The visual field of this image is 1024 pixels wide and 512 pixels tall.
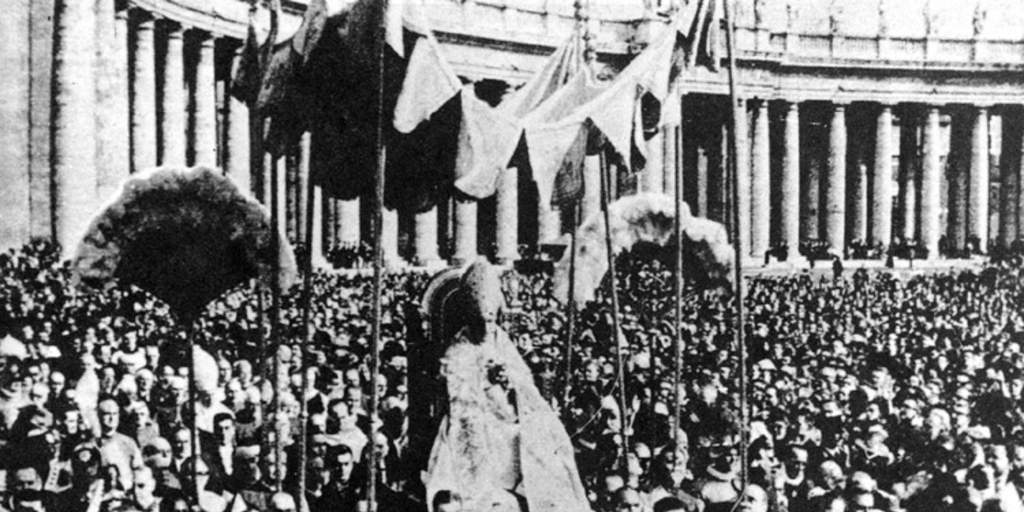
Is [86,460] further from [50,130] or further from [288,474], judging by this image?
[50,130]

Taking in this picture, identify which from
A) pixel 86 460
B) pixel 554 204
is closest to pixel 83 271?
pixel 86 460

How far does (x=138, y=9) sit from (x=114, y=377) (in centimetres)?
1789

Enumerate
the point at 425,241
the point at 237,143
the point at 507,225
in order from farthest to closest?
the point at 507,225, the point at 425,241, the point at 237,143

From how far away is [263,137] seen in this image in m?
9.45

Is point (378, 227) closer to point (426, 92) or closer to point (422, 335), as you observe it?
point (426, 92)

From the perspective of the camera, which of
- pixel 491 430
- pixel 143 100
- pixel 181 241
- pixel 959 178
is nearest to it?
pixel 491 430

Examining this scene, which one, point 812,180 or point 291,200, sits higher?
point 812,180

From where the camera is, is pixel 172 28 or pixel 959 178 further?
pixel 959 178

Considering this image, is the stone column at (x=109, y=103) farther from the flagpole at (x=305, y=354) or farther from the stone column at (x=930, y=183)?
the stone column at (x=930, y=183)

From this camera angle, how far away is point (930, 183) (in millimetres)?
52000

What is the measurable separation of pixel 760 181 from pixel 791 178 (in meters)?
1.64

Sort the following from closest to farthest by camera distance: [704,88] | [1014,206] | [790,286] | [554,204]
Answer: [554,204] → [790,286] → [704,88] → [1014,206]

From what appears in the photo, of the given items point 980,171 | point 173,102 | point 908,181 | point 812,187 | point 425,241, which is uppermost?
point 173,102

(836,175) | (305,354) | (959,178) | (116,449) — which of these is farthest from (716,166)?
(116,449)
